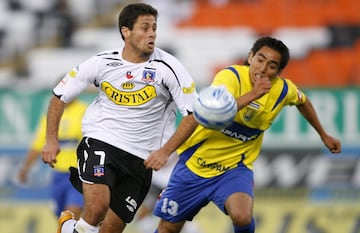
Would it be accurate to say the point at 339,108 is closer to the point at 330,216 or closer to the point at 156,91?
the point at 330,216

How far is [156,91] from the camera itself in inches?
320

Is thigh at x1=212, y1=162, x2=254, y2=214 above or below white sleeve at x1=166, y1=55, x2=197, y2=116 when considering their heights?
below

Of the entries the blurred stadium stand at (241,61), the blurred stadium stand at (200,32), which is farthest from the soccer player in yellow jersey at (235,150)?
the blurred stadium stand at (200,32)

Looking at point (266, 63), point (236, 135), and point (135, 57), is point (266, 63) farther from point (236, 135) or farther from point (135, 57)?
point (135, 57)

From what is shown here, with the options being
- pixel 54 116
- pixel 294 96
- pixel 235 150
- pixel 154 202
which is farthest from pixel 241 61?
pixel 54 116

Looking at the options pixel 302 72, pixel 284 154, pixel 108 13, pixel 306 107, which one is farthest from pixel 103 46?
pixel 306 107

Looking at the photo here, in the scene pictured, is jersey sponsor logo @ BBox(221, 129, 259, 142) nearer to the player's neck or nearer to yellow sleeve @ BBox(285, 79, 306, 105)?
yellow sleeve @ BBox(285, 79, 306, 105)

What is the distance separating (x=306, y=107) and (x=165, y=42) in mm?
8299

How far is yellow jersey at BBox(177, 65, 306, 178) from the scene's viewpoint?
849 cm

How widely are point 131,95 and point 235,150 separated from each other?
3.79 ft

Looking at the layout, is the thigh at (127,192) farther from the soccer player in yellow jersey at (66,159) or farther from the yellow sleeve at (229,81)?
the soccer player in yellow jersey at (66,159)

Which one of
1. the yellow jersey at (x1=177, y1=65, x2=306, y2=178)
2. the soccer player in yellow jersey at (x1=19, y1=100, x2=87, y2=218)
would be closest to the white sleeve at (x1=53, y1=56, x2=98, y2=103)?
the yellow jersey at (x1=177, y1=65, x2=306, y2=178)

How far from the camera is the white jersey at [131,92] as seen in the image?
8055 millimetres

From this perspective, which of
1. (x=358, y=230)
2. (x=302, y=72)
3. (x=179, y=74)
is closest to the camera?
(x=179, y=74)
